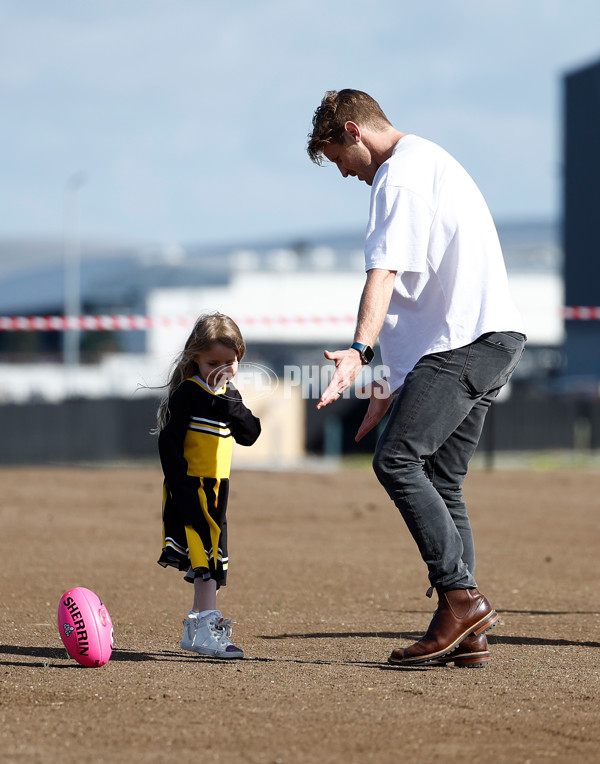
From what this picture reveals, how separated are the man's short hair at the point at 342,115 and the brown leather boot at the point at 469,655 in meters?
1.81

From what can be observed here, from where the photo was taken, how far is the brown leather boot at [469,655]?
13.6ft

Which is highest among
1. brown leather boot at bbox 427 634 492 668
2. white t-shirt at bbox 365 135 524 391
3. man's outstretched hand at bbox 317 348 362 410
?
white t-shirt at bbox 365 135 524 391

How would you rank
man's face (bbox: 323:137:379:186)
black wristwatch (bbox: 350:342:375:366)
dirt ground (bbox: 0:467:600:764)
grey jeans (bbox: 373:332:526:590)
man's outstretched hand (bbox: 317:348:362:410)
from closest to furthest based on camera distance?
1. dirt ground (bbox: 0:467:600:764)
2. man's outstretched hand (bbox: 317:348:362:410)
3. black wristwatch (bbox: 350:342:375:366)
4. grey jeans (bbox: 373:332:526:590)
5. man's face (bbox: 323:137:379:186)

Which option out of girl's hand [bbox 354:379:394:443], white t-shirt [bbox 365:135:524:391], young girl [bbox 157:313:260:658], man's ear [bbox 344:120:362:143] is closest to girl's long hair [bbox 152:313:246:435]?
young girl [bbox 157:313:260:658]

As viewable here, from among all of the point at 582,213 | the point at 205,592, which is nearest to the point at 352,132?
the point at 205,592

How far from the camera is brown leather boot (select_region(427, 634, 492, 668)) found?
413 cm

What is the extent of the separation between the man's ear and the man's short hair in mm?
15

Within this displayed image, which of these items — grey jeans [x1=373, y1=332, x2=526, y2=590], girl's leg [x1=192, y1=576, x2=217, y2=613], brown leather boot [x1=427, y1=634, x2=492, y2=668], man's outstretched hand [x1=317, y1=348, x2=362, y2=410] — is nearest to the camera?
man's outstretched hand [x1=317, y1=348, x2=362, y2=410]

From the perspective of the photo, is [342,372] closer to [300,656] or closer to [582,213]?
[300,656]

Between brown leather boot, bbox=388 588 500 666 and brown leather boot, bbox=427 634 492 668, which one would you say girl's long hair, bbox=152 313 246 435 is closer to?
brown leather boot, bbox=388 588 500 666

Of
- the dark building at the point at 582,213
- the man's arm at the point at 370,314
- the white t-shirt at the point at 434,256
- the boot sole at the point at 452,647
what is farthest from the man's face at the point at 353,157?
the dark building at the point at 582,213

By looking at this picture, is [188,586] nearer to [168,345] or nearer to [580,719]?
[580,719]

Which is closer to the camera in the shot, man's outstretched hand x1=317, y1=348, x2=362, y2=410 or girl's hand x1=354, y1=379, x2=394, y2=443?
man's outstretched hand x1=317, y1=348, x2=362, y2=410

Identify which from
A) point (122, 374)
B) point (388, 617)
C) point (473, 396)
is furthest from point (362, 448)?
point (473, 396)
